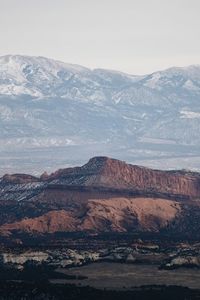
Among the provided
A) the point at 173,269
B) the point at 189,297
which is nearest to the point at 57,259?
the point at 173,269

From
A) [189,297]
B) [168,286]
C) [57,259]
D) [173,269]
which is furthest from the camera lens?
[57,259]

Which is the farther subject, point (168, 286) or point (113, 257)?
point (113, 257)

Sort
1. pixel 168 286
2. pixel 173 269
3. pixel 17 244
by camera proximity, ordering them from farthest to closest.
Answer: pixel 17 244
pixel 173 269
pixel 168 286

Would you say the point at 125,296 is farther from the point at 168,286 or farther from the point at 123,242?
the point at 123,242

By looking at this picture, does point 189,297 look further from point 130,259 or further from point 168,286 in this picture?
point 130,259

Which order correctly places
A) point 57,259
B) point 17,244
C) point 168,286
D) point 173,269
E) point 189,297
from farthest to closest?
point 17,244 → point 57,259 → point 173,269 → point 168,286 → point 189,297

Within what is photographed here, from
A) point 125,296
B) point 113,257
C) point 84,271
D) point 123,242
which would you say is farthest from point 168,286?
point 123,242

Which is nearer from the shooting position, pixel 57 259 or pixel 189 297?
pixel 189 297

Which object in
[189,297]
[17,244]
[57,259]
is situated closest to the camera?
[189,297]
